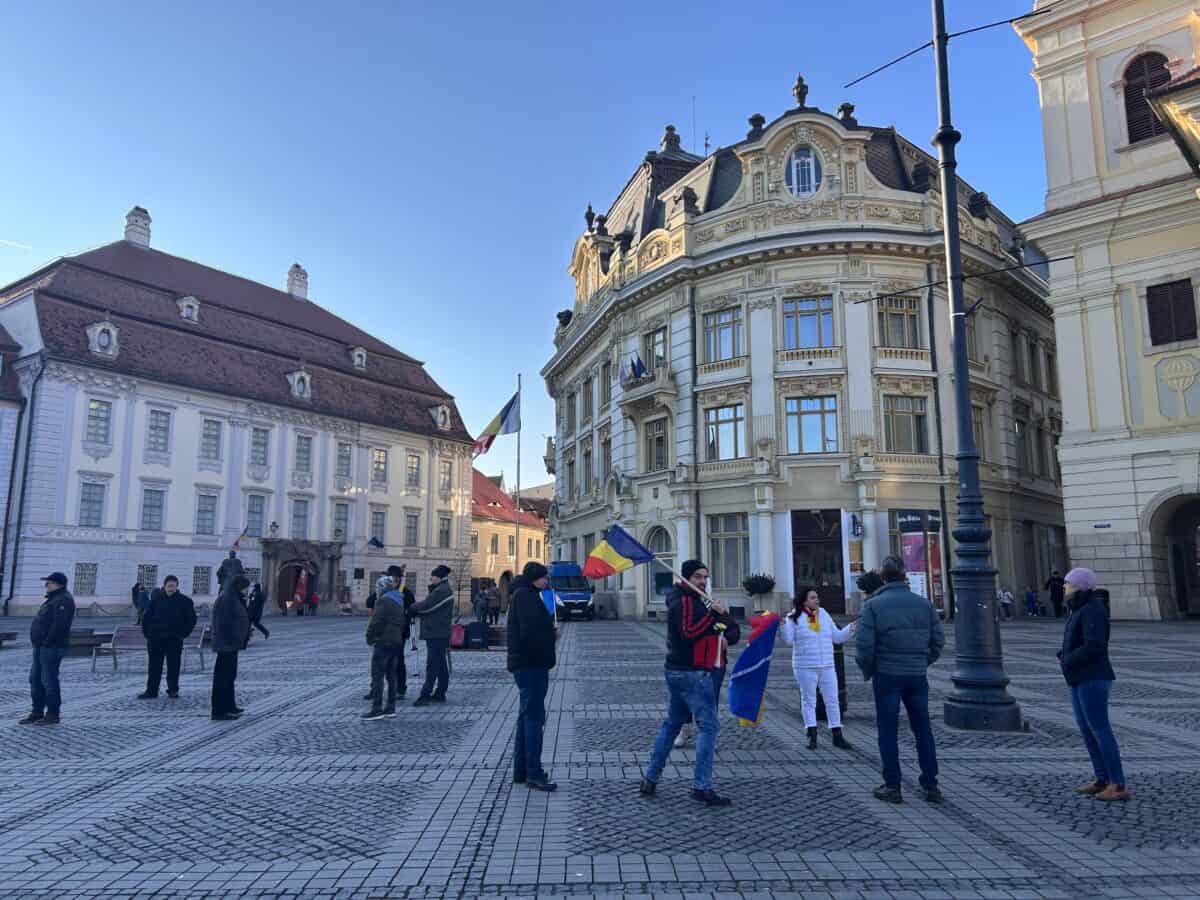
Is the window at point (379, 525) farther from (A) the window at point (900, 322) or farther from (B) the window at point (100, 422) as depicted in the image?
(A) the window at point (900, 322)

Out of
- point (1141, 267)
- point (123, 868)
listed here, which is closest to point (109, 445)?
point (123, 868)

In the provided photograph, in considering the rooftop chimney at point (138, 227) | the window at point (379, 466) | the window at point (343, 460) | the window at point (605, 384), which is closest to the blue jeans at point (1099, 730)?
the window at point (605, 384)

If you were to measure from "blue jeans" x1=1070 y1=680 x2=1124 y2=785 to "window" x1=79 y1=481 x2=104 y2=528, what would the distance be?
43.1m

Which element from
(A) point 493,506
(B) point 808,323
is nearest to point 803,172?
(B) point 808,323

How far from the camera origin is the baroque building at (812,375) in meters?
30.4

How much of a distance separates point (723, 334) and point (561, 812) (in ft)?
92.5

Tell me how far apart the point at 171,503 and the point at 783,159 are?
33926 millimetres

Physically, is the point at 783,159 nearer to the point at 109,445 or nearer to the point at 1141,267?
the point at 1141,267

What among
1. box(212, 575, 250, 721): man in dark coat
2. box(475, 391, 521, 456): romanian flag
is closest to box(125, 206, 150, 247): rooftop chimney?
box(475, 391, 521, 456): romanian flag

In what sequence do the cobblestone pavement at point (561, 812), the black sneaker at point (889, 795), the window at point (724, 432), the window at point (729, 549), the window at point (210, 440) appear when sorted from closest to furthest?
the cobblestone pavement at point (561, 812) → the black sneaker at point (889, 795) → the window at point (729, 549) → the window at point (724, 432) → the window at point (210, 440)

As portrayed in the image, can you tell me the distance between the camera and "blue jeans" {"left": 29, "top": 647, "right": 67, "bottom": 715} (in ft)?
33.6

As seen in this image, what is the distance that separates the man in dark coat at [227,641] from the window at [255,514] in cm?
3817

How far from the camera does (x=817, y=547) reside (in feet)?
101

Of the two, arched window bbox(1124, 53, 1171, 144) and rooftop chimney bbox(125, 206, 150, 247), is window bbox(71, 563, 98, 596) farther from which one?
arched window bbox(1124, 53, 1171, 144)
